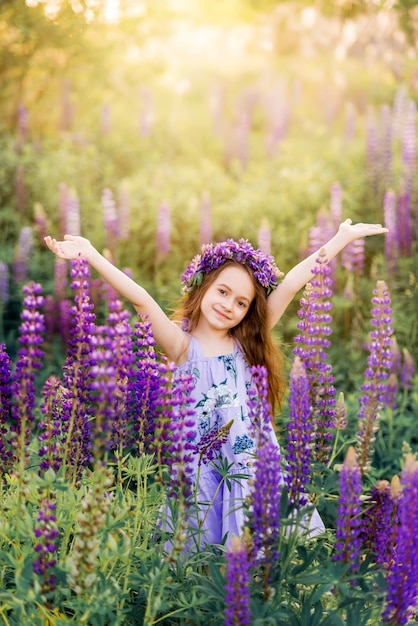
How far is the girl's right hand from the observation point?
2.99m

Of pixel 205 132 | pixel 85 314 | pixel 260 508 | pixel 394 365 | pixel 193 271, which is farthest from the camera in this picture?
pixel 205 132

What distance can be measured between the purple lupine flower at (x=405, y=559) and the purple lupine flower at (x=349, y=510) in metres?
0.12

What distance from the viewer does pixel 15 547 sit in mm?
2289

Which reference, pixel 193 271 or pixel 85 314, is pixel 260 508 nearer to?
pixel 85 314

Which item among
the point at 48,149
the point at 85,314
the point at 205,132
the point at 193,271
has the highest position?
the point at 205,132

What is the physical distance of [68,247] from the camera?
3018mm

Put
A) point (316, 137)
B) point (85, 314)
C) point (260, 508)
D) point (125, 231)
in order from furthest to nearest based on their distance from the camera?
point (316, 137)
point (125, 231)
point (85, 314)
point (260, 508)

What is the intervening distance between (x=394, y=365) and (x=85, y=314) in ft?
9.42

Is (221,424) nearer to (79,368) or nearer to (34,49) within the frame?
(79,368)

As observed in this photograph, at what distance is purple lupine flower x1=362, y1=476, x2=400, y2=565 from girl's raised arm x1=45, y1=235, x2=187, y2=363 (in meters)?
1.05

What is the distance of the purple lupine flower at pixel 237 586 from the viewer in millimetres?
2072

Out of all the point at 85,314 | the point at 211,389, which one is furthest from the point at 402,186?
the point at 85,314

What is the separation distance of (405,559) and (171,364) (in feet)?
2.86

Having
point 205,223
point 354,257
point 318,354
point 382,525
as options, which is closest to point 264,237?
point 354,257
